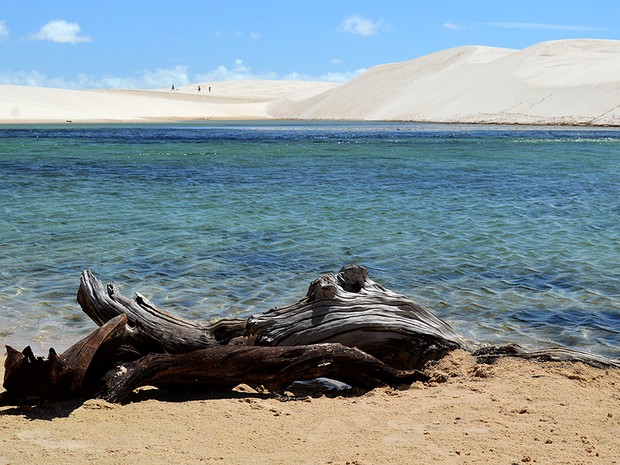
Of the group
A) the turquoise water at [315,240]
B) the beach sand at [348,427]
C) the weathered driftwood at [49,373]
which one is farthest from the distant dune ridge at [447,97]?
the weathered driftwood at [49,373]

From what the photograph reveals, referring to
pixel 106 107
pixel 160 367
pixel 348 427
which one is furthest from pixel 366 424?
pixel 106 107

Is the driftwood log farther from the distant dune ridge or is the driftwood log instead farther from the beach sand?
the distant dune ridge

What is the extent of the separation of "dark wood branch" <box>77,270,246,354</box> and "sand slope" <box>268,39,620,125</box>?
5466 cm

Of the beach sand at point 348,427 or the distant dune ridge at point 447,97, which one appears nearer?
the beach sand at point 348,427

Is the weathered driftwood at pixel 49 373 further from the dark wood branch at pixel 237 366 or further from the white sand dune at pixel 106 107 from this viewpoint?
the white sand dune at pixel 106 107

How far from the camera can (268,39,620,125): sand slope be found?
62.9 m

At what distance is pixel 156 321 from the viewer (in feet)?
18.2

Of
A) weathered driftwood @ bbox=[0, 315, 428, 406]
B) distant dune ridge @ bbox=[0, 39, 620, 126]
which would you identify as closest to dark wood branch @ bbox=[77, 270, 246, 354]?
weathered driftwood @ bbox=[0, 315, 428, 406]

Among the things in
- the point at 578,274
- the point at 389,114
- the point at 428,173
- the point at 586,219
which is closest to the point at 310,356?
the point at 578,274

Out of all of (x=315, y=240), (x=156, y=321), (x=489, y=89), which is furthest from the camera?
(x=489, y=89)

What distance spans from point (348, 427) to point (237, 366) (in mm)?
886

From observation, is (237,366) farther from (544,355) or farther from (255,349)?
(544,355)

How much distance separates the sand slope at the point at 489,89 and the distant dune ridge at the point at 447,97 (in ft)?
0.34

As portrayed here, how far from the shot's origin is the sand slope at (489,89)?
2475 inches
